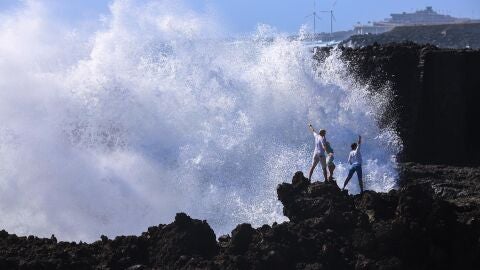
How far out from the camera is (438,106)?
59.9 ft

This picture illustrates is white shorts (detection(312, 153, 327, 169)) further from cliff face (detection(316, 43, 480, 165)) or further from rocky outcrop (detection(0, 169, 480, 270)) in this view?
cliff face (detection(316, 43, 480, 165))

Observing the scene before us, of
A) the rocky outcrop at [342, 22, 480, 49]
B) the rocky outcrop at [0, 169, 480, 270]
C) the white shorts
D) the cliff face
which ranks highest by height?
the rocky outcrop at [342, 22, 480, 49]

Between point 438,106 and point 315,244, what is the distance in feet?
35.9

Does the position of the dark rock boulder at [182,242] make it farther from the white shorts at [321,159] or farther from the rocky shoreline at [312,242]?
the white shorts at [321,159]

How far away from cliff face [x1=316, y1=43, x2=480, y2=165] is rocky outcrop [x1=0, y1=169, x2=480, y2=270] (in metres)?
8.54

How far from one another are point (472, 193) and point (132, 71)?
9749 mm

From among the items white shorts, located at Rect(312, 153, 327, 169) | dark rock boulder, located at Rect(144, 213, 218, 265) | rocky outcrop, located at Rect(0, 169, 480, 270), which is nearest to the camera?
rocky outcrop, located at Rect(0, 169, 480, 270)

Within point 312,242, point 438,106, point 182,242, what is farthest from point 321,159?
point 438,106

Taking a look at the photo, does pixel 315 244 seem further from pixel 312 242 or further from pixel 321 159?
pixel 321 159

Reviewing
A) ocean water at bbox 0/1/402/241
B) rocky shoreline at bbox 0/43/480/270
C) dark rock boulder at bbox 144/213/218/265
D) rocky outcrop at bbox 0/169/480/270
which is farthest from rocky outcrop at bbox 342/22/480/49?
dark rock boulder at bbox 144/213/218/265

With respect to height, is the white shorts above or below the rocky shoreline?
above

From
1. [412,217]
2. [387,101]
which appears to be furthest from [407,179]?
[412,217]

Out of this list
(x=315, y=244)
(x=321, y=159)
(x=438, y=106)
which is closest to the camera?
(x=315, y=244)

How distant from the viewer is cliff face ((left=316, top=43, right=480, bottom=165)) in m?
17.9
